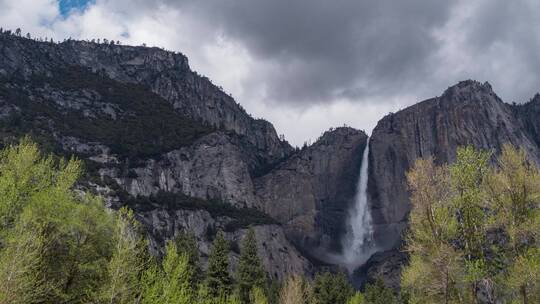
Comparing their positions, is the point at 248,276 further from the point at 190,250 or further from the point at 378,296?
the point at 378,296

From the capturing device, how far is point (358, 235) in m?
186

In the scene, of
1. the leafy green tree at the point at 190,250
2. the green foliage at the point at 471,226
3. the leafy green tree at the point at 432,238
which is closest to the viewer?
the green foliage at the point at 471,226

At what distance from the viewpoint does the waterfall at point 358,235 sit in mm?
179125

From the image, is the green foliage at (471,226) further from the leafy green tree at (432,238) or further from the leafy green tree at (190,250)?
the leafy green tree at (190,250)

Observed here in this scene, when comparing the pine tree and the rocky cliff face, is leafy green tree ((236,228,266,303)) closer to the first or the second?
the pine tree

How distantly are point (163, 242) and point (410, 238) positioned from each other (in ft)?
395

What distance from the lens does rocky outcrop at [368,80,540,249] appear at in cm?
18138

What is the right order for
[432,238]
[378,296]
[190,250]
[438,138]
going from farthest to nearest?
1. [438,138]
2. [378,296]
3. [190,250]
4. [432,238]

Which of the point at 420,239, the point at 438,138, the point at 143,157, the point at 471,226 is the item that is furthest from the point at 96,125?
the point at 471,226

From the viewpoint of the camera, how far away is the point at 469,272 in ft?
81.1

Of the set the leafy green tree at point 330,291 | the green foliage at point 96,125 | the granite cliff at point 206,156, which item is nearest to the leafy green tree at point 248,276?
the leafy green tree at point 330,291

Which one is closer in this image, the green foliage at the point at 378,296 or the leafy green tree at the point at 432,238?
the leafy green tree at the point at 432,238

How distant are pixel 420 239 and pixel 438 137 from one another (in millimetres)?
171369

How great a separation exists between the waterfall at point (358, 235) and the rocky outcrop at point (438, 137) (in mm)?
3314
